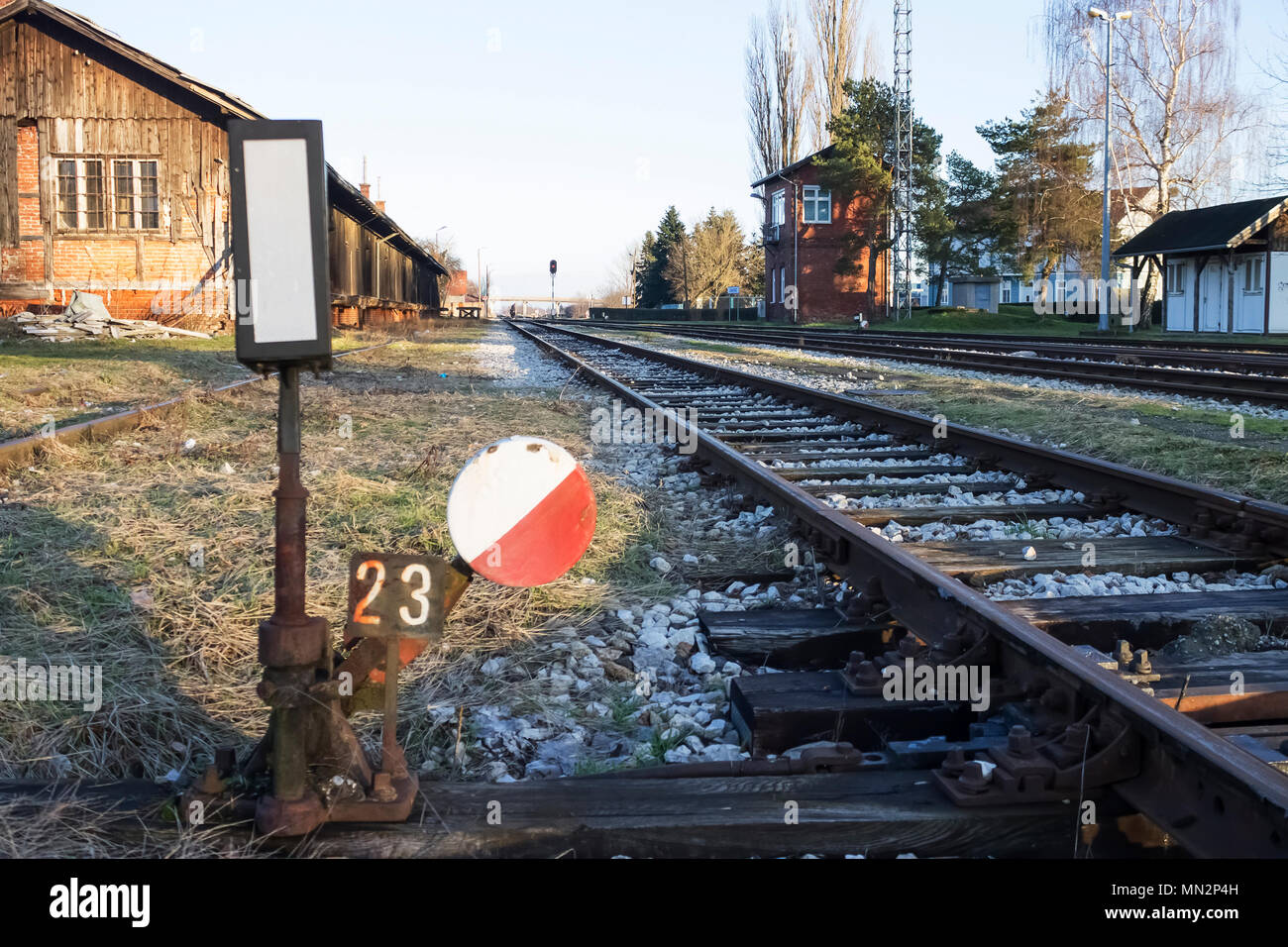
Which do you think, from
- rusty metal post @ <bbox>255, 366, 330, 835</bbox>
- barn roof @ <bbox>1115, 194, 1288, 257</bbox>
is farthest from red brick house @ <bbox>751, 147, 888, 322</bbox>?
rusty metal post @ <bbox>255, 366, 330, 835</bbox>

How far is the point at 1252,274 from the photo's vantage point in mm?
27328

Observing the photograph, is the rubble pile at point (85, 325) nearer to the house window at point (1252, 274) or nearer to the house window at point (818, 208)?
the house window at point (1252, 274)

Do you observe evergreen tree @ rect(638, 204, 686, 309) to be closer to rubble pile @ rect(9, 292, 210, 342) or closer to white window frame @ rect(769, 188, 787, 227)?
white window frame @ rect(769, 188, 787, 227)

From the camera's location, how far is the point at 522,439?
198 cm

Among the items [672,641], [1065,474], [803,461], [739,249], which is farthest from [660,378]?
[739,249]

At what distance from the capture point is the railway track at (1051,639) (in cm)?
198

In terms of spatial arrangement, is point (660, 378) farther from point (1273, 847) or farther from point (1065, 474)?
point (1273, 847)

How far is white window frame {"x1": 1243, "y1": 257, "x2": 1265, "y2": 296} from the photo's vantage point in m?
27.1

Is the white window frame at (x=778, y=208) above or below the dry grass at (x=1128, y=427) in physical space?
above

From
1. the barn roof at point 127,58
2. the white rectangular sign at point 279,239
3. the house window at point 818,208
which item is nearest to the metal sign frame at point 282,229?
the white rectangular sign at point 279,239

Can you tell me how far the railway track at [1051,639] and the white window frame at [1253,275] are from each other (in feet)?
83.6

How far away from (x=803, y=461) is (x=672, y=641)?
3.22 metres

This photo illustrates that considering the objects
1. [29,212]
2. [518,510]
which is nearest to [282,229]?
[518,510]

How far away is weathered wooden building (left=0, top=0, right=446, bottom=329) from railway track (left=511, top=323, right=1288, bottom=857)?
672 inches
